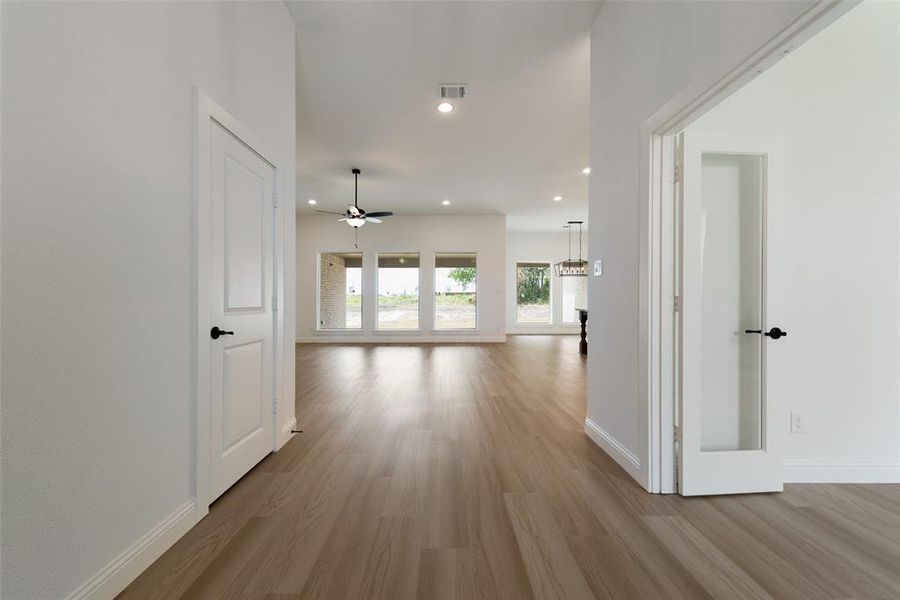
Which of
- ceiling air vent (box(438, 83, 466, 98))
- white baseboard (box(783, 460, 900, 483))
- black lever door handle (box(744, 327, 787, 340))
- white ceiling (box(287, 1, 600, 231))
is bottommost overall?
white baseboard (box(783, 460, 900, 483))

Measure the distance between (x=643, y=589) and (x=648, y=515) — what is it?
0.54m

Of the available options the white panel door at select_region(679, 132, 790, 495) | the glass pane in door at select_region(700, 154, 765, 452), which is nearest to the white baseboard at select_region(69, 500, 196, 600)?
the white panel door at select_region(679, 132, 790, 495)

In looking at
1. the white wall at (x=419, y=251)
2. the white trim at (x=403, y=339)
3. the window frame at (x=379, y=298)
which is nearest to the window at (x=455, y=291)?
the white wall at (x=419, y=251)

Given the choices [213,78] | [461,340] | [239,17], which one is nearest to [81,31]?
[213,78]

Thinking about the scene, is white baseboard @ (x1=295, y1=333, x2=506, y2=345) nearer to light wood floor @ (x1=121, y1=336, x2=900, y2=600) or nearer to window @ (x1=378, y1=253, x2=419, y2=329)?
window @ (x1=378, y1=253, x2=419, y2=329)

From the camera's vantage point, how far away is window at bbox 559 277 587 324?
11.5 m

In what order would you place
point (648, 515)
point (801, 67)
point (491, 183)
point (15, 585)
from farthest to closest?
1. point (491, 183)
2. point (801, 67)
3. point (648, 515)
4. point (15, 585)

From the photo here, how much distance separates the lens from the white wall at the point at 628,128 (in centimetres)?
158

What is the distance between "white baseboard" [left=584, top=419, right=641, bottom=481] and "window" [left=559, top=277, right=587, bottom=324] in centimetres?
899

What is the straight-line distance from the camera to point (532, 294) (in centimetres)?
1172

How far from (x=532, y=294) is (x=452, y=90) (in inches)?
342

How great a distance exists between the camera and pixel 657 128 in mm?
2027

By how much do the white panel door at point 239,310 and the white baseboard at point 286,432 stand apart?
109 mm

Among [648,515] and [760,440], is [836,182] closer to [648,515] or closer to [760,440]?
[760,440]
